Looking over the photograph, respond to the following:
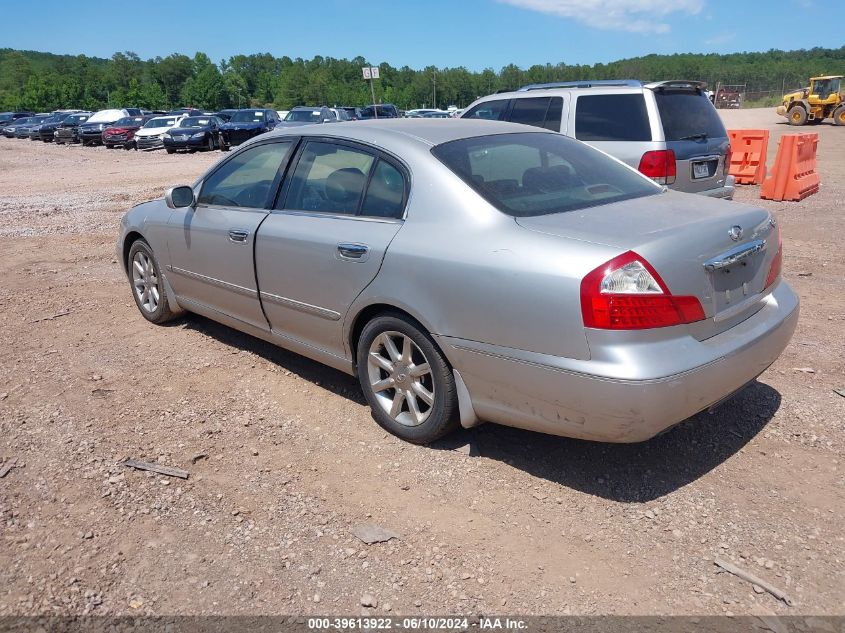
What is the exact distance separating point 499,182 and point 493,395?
111 cm

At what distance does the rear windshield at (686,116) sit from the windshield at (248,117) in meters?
23.3

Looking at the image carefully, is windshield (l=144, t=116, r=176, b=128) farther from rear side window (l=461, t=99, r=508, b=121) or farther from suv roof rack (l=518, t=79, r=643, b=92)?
suv roof rack (l=518, t=79, r=643, b=92)

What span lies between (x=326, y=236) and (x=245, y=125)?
25845 millimetres

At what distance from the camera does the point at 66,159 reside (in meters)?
27.9

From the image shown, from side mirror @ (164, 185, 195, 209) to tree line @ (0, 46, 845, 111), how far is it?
88.7m

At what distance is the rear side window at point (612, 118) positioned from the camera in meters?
7.19

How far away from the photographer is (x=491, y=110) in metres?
8.75

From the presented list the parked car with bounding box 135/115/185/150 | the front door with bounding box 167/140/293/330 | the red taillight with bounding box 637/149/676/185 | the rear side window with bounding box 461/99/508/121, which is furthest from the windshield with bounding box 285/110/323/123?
the front door with bounding box 167/140/293/330

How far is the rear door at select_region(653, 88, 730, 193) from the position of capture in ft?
23.4

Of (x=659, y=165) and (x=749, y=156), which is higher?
(x=659, y=165)

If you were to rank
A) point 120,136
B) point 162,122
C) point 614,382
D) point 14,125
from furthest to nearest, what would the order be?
point 14,125 < point 120,136 < point 162,122 < point 614,382

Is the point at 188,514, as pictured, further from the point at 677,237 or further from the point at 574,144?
the point at 574,144

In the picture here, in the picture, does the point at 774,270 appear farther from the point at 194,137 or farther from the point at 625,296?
the point at 194,137

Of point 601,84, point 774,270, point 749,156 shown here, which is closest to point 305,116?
point 749,156
